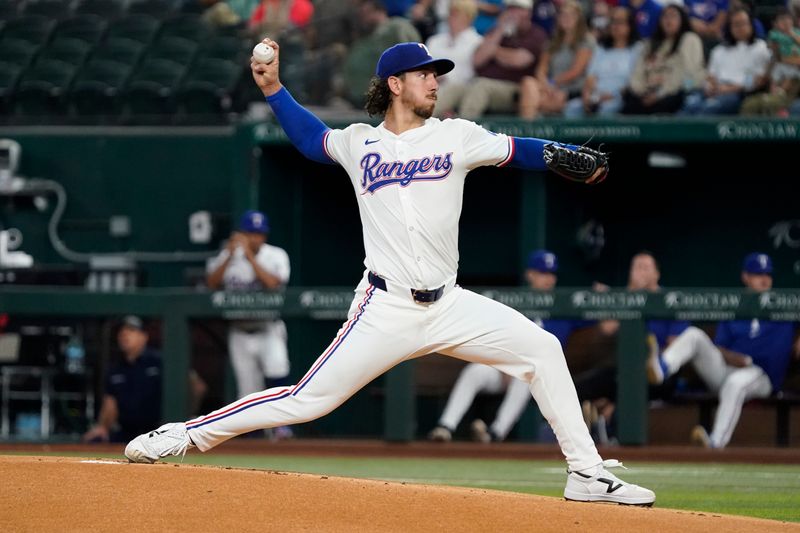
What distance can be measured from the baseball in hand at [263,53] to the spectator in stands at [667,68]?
249 inches

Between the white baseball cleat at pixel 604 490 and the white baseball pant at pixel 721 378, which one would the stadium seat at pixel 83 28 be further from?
the white baseball cleat at pixel 604 490

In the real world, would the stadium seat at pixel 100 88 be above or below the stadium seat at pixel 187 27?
below

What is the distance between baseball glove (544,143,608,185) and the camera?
16.9ft

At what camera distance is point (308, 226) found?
507 inches

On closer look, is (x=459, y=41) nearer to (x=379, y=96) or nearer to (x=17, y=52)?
(x=17, y=52)

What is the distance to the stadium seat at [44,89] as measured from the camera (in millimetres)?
14070

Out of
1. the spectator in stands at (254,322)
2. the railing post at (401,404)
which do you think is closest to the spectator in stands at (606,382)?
the railing post at (401,404)

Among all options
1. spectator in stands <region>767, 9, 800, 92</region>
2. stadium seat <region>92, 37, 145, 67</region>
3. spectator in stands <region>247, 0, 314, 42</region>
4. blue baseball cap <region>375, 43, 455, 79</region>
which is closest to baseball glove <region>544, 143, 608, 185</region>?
blue baseball cap <region>375, 43, 455, 79</region>

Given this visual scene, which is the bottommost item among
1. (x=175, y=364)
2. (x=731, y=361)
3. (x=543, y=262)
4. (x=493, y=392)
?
(x=493, y=392)

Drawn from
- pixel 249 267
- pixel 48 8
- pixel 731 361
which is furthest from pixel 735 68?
pixel 48 8

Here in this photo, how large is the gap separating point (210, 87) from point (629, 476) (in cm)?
685

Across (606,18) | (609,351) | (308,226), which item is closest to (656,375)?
(609,351)

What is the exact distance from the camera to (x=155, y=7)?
49.0 ft

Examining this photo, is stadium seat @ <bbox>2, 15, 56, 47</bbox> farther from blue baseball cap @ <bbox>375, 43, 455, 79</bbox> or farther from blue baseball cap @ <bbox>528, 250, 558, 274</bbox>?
blue baseball cap @ <bbox>375, 43, 455, 79</bbox>
